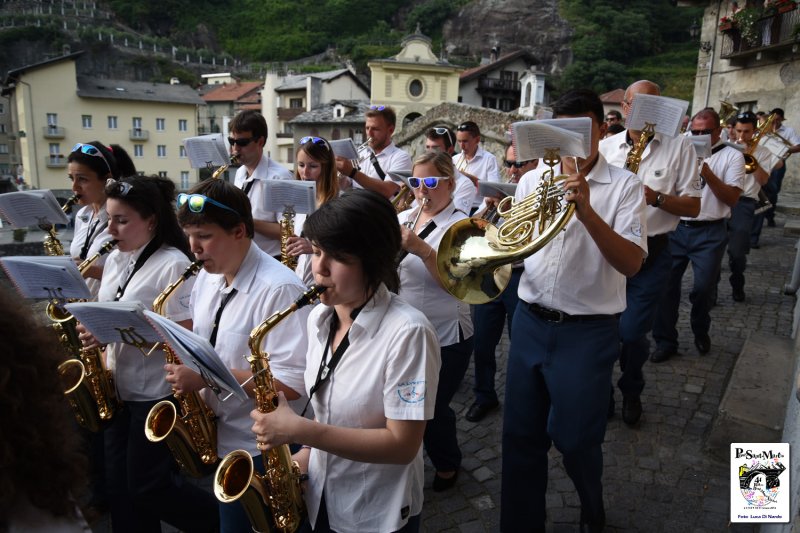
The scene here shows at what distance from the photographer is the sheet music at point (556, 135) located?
2482 mm

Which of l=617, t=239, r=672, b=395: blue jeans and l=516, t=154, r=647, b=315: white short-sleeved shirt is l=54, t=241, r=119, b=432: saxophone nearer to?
l=516, t=154, r=647, b=315: white short-sleeved shirt

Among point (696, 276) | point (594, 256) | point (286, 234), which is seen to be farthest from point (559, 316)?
point (696, 276)

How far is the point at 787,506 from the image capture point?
2.56 meters

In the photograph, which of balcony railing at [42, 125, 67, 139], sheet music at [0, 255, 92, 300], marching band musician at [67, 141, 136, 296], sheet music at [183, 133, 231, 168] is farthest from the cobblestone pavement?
balcony railing at [42, 125, 67, 139]

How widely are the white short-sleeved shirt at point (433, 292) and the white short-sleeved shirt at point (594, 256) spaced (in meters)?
0.74

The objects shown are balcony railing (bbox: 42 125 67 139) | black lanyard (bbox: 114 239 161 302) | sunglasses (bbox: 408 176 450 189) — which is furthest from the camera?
balcony railing (bbox: 42 125 67 139)

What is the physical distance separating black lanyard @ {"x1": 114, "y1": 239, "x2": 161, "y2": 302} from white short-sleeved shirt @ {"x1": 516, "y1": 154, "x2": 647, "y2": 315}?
2.10 metres

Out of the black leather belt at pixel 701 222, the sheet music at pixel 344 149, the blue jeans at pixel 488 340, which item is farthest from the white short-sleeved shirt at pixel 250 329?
the black leather belt at pixel 701 222

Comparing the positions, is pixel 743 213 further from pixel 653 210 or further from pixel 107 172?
pixel 107 172

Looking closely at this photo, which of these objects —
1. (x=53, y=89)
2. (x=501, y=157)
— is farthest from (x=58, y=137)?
(x=501, y=157)

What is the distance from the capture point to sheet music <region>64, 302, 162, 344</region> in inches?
94.8

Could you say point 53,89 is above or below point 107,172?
above

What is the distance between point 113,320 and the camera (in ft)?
8.23

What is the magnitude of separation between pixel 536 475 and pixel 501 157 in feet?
45.0
